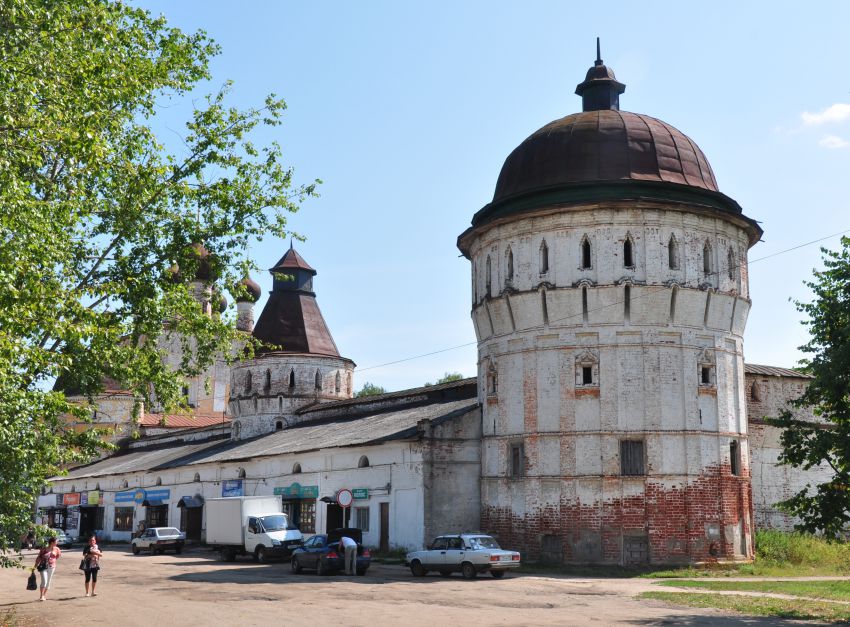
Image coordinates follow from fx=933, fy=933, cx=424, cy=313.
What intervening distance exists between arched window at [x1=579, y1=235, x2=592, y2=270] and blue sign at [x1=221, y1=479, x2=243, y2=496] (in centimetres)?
2290

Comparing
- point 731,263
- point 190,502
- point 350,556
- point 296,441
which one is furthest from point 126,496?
point 731,263

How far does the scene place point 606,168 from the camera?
32.1 metres

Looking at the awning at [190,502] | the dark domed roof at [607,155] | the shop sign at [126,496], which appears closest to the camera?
the dark domed roof at [607,155]

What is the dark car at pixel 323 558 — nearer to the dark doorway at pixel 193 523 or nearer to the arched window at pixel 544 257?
the arched window at pixel 544 257

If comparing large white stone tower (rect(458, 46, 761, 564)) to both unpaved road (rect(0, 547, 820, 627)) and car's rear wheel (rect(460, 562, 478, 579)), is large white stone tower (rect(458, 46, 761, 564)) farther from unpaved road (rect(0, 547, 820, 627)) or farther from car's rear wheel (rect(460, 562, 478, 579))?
car's rear wheel (rect(460, 562, 478, 579))

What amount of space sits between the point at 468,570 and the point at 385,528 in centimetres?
948

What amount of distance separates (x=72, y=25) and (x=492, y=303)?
1962 centimetres

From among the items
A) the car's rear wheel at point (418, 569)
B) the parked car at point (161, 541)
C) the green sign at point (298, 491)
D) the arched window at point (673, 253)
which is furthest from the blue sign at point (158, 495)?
the arched window at point (673, 253)

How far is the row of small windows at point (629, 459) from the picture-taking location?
30.1 meters

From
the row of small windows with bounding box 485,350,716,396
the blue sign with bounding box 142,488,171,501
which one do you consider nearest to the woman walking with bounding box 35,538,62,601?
the row of small windows with bounding box 485,350,716,396

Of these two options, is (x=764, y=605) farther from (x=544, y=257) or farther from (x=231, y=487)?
(x=231, y=487)

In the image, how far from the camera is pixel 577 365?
1224 inches

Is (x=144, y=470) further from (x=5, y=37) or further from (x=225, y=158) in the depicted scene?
(x=5, y=37)

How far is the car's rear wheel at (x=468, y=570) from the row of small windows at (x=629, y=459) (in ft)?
19.2
